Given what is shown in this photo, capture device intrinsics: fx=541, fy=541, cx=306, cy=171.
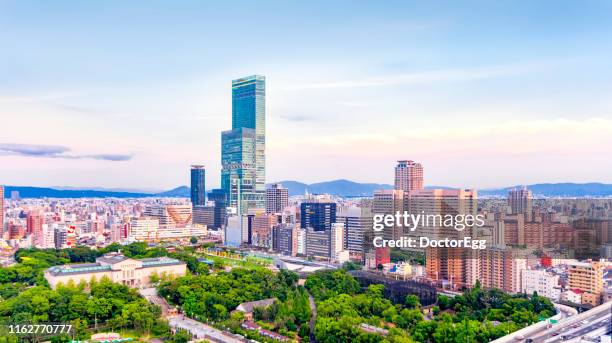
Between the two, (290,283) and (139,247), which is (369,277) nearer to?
(290,283)

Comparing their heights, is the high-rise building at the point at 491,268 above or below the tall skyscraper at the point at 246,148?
below

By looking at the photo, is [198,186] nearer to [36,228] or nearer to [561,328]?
[36,228]

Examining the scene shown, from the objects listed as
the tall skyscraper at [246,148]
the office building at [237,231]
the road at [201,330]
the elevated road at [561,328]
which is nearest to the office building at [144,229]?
the office building at [237,231]

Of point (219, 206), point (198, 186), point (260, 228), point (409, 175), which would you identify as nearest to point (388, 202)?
point (260, 228)

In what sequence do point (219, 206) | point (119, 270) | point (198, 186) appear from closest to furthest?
point (119, 270) → point (219, 206) → point (198, 186)

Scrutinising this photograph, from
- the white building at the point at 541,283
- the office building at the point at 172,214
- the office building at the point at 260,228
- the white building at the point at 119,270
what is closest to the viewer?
the white building at the point at 541,283

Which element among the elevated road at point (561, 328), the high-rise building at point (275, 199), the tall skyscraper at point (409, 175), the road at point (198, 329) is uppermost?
the tall skyscraper at point (409, 175)

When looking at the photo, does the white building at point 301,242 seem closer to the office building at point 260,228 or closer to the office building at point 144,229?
the office building at point 260,228
